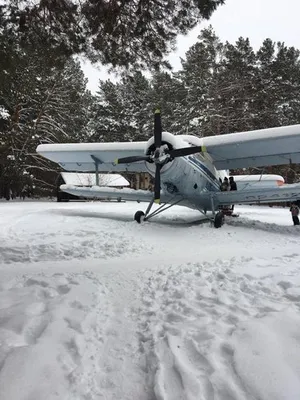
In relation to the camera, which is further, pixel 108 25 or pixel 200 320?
pixel 108 25

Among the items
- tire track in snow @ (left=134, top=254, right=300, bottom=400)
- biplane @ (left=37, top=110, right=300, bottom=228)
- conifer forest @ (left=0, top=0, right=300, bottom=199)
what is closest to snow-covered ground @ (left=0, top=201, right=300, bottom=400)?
tire track in snow @ (left=134, top=254, right=300, bottom=400)

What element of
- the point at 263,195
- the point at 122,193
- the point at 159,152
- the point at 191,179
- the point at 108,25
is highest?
the point at 108,25

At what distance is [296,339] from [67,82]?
30.3 metres

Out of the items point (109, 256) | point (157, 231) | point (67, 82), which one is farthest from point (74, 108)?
point (109, 256)

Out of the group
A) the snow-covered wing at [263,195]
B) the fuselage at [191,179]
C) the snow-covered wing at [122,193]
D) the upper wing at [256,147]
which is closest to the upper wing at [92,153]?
the snow-covered wing at [122,193]

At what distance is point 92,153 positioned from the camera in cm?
1187

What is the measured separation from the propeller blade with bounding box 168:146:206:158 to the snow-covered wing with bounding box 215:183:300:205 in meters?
2.36

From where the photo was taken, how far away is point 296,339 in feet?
7.68

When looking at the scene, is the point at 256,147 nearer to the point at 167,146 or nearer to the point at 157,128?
the point at 167,146

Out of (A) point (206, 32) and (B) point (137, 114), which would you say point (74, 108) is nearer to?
(B) point (137, 114)

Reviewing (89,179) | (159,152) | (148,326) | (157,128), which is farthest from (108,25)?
(89,179)

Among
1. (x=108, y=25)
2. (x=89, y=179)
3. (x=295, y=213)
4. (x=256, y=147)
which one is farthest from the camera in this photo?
(x=89, y=179)

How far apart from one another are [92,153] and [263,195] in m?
6.45

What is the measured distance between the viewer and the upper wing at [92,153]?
449 inches
